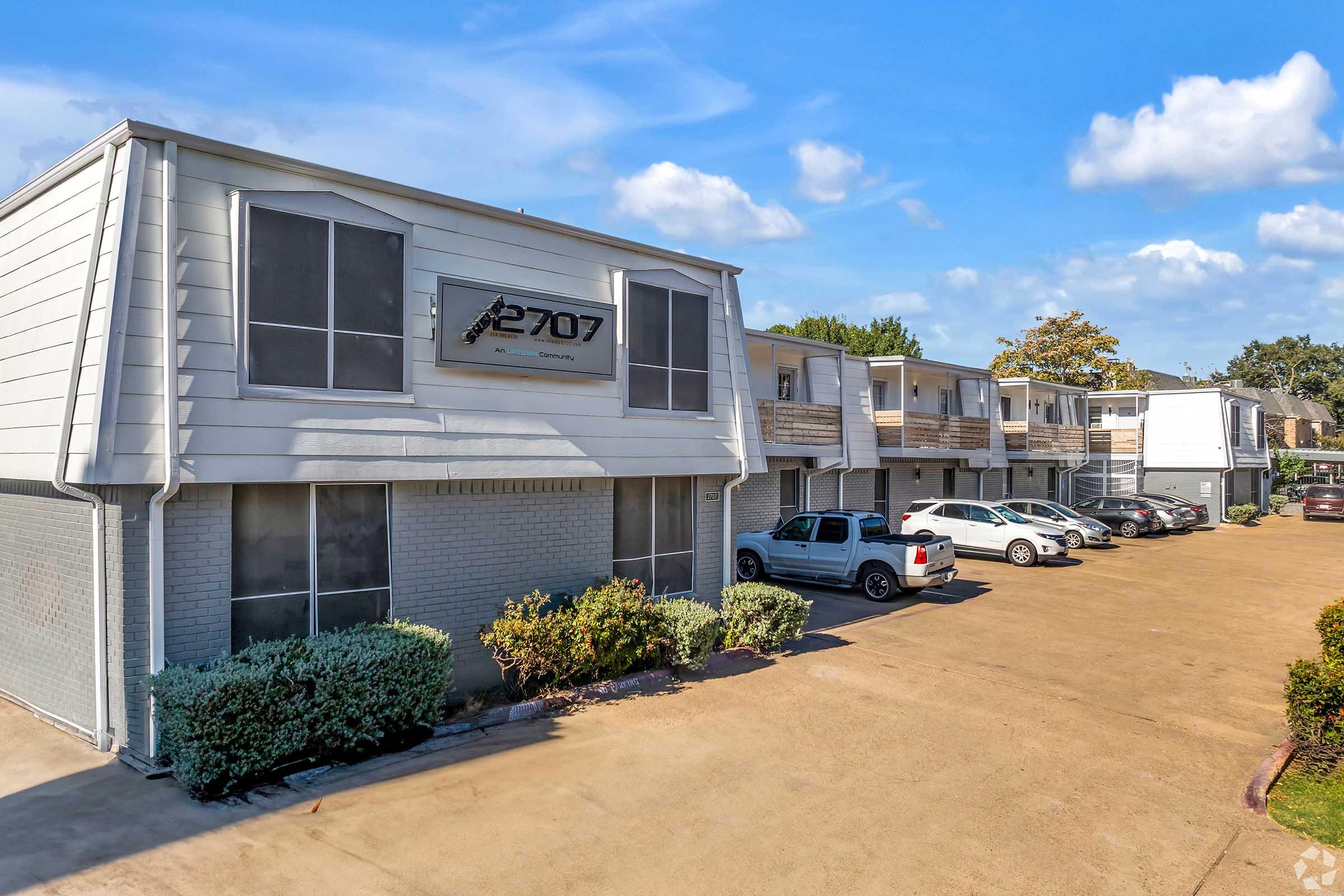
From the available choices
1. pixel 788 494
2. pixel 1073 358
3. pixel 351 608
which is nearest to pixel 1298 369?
pixel 1073 358

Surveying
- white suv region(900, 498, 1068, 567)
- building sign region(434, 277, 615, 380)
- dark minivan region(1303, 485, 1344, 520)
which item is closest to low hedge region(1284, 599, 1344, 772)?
building sign region(434, 277, 615, 380)

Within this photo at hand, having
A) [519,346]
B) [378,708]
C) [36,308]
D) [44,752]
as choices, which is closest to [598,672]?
[378,708]

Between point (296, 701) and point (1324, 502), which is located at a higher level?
point (296, 701)

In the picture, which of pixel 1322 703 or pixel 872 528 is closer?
pixel 1322 703

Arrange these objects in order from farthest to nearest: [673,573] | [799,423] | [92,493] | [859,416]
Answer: [859,416], [799,423], [673,573], [92,493]

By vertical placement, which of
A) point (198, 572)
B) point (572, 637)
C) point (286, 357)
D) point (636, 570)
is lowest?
point (572, 637)

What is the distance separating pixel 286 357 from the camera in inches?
311

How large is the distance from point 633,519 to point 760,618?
2.27 m

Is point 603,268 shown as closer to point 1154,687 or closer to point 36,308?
point 36,308

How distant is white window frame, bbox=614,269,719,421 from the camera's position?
1082cm

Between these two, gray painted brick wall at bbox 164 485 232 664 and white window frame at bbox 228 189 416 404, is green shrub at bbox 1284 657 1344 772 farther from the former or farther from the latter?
gray painted brick wall at bbox 164 485 232 664

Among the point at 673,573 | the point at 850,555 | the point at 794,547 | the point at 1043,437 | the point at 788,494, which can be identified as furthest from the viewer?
the point at 1043,437

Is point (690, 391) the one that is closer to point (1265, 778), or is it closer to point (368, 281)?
point (368, 281)

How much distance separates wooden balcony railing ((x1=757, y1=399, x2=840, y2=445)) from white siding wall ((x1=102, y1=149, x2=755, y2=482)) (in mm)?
7004
